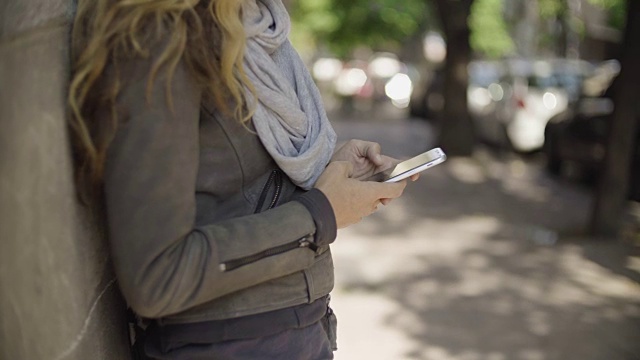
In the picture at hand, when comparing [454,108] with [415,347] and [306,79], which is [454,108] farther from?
[306,79]

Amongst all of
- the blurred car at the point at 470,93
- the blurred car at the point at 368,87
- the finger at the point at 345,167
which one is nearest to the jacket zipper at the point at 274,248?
the finger at the point at 345,167

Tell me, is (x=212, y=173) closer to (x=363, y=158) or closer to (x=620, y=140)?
(x=363, y=158)

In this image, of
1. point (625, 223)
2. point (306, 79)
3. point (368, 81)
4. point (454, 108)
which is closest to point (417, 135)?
point (454, 108)

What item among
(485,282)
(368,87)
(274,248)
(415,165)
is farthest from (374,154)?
(368,87)

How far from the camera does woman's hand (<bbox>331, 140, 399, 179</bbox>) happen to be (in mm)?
1795

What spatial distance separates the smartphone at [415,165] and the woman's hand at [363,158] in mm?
72

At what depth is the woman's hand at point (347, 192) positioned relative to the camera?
1.52 metres

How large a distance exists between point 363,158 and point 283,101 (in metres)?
0.36

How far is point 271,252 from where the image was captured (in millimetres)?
1419

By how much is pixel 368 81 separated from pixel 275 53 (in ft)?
96.4

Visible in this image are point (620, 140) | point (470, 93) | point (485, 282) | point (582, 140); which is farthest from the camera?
point (470, 93)

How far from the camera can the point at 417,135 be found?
18.8m

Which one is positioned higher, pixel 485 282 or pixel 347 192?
pixel 347 192

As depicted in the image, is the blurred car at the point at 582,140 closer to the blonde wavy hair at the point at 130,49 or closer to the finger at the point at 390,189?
the finger at the point at 390,189
